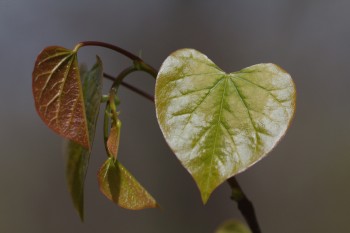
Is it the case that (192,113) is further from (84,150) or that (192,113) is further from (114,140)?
(84,150)

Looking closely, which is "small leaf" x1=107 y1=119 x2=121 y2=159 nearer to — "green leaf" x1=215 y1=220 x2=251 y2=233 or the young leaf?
the young leaf

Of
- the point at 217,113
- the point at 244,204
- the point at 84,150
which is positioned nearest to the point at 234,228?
the point at 244,204

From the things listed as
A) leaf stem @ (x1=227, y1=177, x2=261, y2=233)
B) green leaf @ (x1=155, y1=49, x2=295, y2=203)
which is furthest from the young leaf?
leaf stem @ (x1=227, y1=177, x2=261, y2=233)

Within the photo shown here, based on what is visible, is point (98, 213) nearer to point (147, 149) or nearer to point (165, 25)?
point (147, 149)

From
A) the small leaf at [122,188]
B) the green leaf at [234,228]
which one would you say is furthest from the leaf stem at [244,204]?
the green leaf at [234,228]

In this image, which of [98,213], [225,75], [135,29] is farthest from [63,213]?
[225,75]
